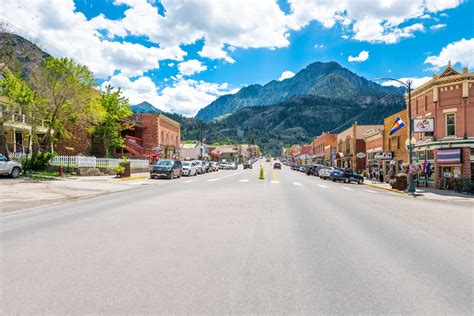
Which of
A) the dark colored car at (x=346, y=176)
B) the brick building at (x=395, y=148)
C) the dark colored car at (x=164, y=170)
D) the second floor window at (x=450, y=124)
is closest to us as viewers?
the second floor window at (x=450, y=124)

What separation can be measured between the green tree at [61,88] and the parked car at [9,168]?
5149mm

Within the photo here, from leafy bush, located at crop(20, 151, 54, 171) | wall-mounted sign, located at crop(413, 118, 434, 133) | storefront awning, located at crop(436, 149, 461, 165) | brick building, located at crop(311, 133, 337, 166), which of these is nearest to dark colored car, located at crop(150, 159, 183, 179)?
leafy bush, located at crop(20, 151, 54, 171)

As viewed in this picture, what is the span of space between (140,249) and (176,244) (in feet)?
2.44

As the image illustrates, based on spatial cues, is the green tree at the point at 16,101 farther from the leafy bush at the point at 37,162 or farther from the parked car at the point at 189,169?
the parked car at the point at 189,169

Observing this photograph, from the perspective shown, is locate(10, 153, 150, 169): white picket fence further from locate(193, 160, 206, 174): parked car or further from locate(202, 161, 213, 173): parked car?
locate(202, 161, 213, 173): parked car

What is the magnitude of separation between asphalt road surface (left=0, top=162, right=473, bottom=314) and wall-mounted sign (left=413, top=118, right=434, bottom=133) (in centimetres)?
2098

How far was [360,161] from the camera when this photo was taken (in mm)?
52906

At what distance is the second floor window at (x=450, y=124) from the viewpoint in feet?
91.5

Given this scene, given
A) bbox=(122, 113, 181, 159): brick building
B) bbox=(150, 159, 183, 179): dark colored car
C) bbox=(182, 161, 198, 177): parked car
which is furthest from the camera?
bbox=(122, 113, 181, 159): brick building

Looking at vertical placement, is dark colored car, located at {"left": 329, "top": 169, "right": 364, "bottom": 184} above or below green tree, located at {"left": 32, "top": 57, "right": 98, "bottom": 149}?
below

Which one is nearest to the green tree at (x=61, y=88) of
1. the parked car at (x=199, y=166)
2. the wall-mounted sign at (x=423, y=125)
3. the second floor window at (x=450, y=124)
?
the parked car at (x=199, y=166)

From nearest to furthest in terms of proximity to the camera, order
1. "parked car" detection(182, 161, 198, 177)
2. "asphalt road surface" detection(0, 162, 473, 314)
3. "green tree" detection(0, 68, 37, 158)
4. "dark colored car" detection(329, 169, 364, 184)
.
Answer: "asphalt road surface" detection(0, 162, 473, 314), "green tree" detection(0, 68, 37, 158), "dark colored car" detection(329, 169, 364, 184), "parked car" detection(182, 161, 198, 177)

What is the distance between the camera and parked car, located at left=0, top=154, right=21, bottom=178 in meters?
22.3

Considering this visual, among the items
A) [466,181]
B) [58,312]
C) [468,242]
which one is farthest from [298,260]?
[466,181]
